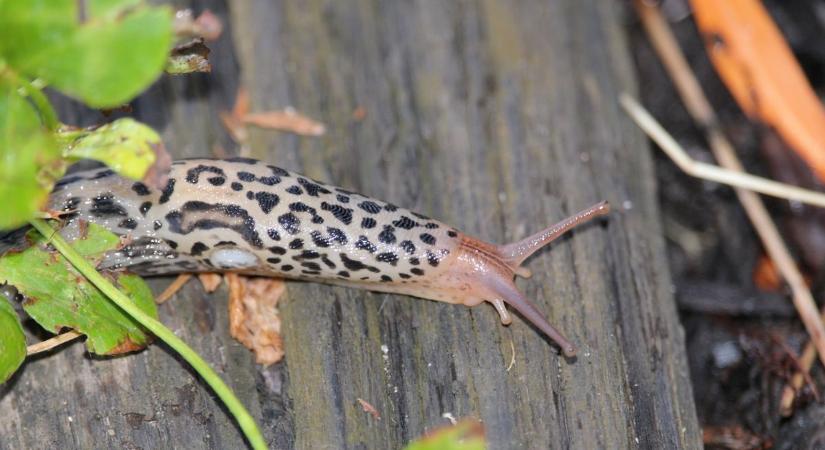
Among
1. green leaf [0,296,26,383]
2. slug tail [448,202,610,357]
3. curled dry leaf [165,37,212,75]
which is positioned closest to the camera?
green leaf [0,296,26,383]

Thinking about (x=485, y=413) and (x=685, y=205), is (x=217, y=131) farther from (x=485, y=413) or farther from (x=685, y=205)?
(x=685, y=205)

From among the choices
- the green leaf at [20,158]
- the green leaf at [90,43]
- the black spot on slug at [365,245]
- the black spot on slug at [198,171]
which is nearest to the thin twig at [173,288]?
the black spot on slug at [198,171]

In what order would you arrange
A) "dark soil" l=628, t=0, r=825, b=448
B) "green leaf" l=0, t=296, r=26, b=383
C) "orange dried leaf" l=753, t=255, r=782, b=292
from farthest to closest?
1. "orange dried leaf" l=753, t=255, r=782, b=292
2. "dark soil" l=628, t=0, r=825, b=448
3. "green leaf" l=0, t=296, r=26, b=383

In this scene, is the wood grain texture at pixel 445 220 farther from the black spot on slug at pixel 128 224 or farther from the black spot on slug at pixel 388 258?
the black spot on slug at pixel 128 224

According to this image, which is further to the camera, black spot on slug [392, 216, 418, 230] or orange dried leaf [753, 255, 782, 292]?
orange dried leaf [753, 255, 782, 292]

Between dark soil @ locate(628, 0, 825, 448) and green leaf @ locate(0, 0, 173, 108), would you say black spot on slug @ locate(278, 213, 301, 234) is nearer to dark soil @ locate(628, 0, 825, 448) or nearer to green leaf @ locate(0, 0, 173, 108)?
green leaf @ locate(0, 0, 173, 108)

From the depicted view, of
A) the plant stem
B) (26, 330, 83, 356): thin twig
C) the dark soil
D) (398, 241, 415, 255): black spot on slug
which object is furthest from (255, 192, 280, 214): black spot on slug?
the dark soil
